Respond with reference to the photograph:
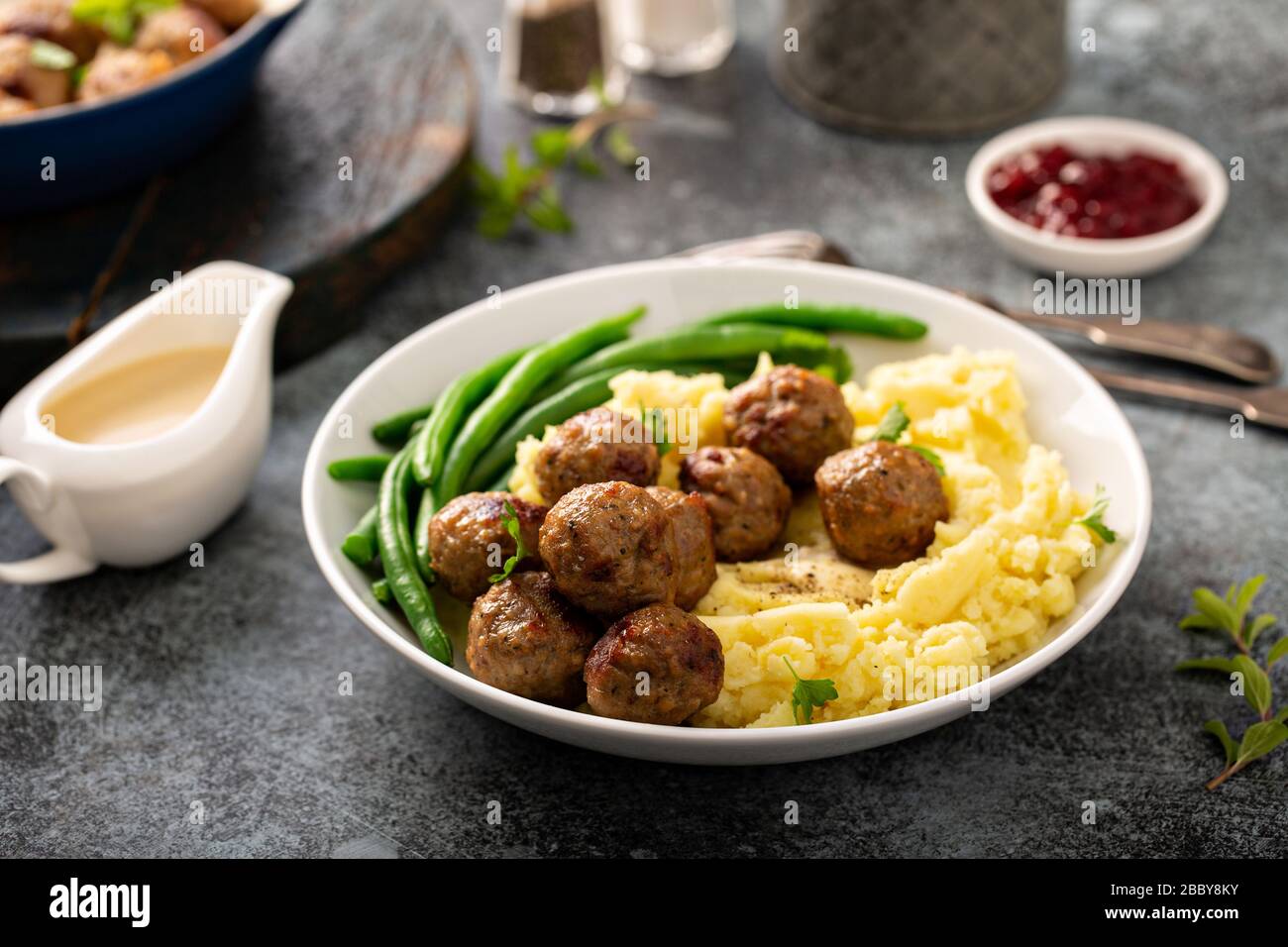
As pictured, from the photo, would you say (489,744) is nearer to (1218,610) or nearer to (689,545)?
(689,545)

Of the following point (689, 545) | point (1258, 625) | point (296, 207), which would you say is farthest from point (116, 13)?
point (1258, 625)

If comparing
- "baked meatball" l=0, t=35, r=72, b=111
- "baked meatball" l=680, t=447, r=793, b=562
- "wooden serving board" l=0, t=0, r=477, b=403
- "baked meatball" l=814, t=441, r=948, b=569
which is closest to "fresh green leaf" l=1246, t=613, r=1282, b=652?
"baked meatball" l=814, t=441, r=948, b=569

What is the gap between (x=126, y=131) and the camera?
4672mm

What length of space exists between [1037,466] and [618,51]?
396 centimetres

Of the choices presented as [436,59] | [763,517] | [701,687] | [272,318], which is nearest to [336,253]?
[272,318]

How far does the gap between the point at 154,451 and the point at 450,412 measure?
84 centimetres

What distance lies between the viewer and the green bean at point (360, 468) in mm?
3555

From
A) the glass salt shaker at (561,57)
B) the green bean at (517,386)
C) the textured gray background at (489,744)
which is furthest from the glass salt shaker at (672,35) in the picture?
the green bean at (517,386)

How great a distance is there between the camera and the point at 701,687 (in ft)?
9.25

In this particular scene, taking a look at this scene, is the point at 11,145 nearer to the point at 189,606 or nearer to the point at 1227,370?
the point at 189,606

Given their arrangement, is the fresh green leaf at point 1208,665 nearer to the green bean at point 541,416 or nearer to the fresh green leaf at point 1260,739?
the fresh green leaf at point 1260,739

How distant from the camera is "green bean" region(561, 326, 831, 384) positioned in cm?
389

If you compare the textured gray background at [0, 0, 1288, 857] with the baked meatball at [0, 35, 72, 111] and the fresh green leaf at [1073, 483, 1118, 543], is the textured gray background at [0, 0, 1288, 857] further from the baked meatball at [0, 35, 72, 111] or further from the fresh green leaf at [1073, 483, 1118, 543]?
the baked meatball at [0, 35, 72, 111]

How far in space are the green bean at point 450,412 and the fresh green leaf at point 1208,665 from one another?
2087 mm
